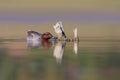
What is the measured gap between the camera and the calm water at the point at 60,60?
16797 millimetres

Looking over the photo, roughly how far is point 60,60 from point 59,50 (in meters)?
2.26

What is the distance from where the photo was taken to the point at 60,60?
764 inches

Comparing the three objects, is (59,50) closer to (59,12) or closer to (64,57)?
(64,57)

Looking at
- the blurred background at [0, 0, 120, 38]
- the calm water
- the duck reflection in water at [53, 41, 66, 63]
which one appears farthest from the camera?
the blurred background at [0, 0, 120, 38]

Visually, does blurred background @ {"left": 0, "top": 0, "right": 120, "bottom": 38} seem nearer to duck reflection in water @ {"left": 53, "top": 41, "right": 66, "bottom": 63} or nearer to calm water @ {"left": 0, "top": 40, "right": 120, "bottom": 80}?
duck reflection in water @ {"left": 53, "top": 41, "right": 66, "bottom": 63}

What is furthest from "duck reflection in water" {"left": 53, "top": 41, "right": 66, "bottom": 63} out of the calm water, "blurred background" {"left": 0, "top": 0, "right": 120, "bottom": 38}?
"blurred background" {"left": 0, "top": 0, "right": 120, "bottom": 38}

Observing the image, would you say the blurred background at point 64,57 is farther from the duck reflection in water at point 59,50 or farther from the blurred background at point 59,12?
the blurred background at point 59,12

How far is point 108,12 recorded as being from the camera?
→ 137 feet

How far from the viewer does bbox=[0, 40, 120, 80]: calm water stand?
661 inches

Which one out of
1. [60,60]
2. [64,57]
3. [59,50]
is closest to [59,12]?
[59,50]

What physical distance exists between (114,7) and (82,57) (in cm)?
2301

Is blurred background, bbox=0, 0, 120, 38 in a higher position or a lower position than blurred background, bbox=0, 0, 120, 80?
higher

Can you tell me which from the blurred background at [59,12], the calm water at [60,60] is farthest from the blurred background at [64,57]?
the blurred background at [59,12]

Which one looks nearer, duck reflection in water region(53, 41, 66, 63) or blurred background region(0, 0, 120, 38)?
duck reflection in water region(53, 41, 66, 63)
